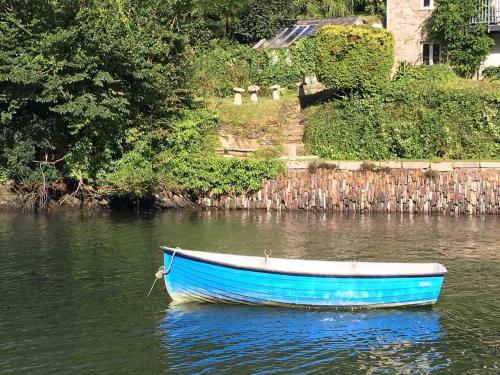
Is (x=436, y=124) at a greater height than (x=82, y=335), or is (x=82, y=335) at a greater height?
(x=436, y=124)

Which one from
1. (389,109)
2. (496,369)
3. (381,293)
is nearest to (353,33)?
(389,109)

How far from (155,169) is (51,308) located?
644 inches

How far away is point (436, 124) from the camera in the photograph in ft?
112

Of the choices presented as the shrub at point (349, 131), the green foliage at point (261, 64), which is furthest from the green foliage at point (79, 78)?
the green foliage at point (261, 64)

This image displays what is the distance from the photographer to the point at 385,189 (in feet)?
105

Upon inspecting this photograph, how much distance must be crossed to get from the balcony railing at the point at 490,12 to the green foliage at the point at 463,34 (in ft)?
0.76

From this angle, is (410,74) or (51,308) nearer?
(51,308)

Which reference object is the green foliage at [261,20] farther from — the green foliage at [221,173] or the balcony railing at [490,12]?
the green foliage at [221,173]

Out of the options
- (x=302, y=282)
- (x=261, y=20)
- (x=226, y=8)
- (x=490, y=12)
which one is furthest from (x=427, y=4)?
(x=302, y=282)

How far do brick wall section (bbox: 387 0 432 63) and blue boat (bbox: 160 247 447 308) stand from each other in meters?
27.3

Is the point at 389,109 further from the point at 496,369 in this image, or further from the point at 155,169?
the point at 496,369

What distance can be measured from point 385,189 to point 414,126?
4427 millimetres

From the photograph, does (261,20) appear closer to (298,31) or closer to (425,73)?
(298,31)

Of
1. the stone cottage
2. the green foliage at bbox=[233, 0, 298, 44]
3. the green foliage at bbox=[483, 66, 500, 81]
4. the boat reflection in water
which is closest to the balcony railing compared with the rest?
the green foliage at bbox=[483, 66, 500, 81]
